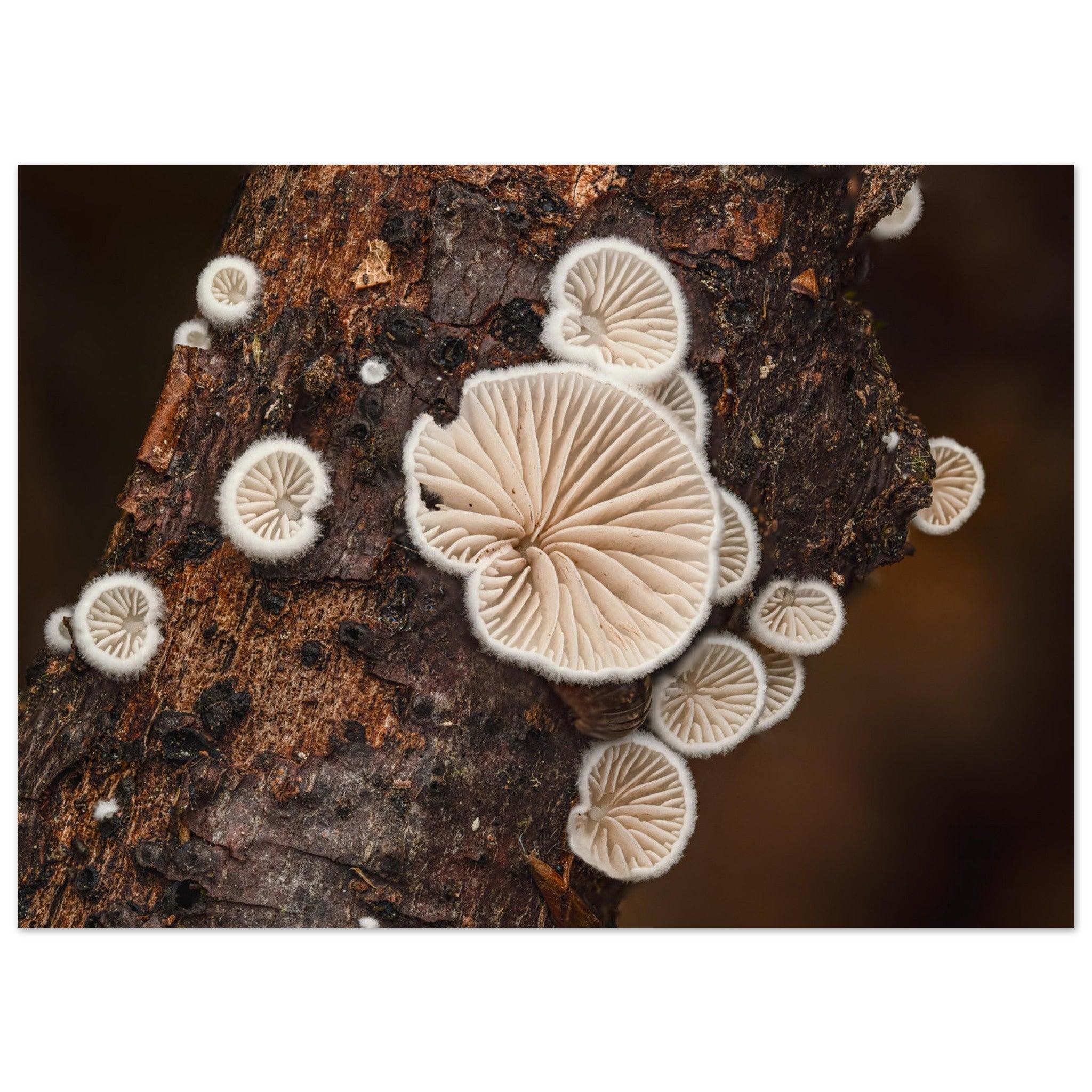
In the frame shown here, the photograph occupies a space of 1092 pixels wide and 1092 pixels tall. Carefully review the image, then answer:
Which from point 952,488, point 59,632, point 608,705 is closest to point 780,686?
point 608,705

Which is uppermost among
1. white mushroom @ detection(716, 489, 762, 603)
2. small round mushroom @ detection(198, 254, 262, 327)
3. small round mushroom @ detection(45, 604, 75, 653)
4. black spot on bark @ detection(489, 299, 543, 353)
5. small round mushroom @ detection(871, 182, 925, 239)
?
small round mushroom @ detection(871, 182, 925, 239)

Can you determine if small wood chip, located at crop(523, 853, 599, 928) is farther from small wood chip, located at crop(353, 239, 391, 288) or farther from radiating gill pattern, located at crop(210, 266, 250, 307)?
radiating gill pattern, located at crop(210, 266, 250, 307)

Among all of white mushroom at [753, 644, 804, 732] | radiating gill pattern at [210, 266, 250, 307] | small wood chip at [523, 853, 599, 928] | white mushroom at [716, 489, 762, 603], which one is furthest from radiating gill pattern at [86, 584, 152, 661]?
white mushroom at [753, 644, 804, 732]

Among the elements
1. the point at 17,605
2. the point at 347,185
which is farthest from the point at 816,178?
the point at 17,605

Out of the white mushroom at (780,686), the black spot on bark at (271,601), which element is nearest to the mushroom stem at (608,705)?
the white mushroom at (780,686)

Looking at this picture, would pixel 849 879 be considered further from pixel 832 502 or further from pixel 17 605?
pixel 17 605
